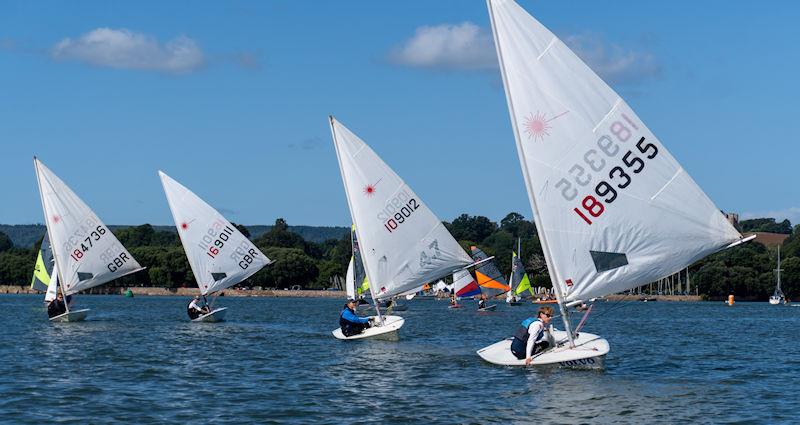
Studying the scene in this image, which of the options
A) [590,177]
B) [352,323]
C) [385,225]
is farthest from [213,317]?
[590,177]

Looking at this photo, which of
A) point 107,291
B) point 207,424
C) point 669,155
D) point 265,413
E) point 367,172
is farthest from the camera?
point 107,291

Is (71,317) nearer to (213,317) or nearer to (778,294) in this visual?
(213,317)

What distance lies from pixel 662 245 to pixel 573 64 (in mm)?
4223

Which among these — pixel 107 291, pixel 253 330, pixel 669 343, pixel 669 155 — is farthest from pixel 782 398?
pixel 107 291

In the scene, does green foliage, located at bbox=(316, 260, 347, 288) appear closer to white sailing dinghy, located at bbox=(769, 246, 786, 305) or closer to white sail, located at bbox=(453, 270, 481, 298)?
white sailing dinghy, located at bbox=(769, 246, 786, 305)

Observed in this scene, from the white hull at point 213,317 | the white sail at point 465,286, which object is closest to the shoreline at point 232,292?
the white sail at point 465,286

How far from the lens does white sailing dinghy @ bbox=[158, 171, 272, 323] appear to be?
52969 millimetres

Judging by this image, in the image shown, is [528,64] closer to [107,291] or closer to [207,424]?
[207,424]

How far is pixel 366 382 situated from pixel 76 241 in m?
27.0

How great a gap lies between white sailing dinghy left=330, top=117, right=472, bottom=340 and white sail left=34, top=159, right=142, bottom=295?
14.5m

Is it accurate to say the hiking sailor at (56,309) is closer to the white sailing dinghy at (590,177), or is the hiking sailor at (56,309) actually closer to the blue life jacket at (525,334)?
the blue life jacket at (525,334)

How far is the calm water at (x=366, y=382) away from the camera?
22.9 metres

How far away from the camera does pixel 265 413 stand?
2298cm

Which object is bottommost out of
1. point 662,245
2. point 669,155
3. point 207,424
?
point 207,424
